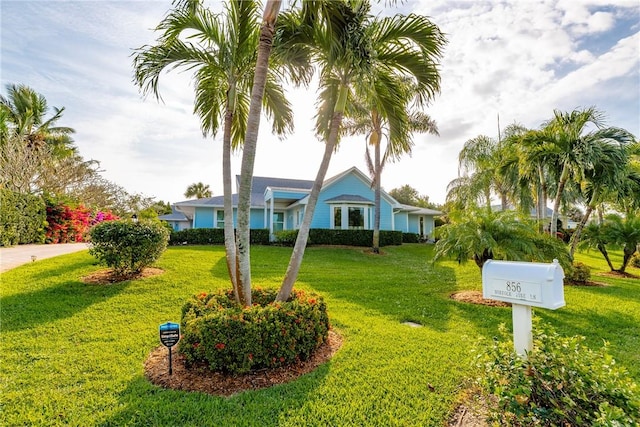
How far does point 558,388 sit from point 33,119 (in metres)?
29.5

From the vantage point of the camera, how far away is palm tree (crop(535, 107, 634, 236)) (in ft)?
27.4

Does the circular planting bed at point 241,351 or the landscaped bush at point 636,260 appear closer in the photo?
the circular planting bed at point 241,351

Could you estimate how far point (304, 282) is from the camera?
890 cm

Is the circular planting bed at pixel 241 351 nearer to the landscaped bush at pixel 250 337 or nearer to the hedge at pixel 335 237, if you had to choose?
the landscaped bush at pixel 250 337

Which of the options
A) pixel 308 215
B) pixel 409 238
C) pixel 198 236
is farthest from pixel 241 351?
pixel 409 238

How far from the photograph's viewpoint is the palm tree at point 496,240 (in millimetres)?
6812

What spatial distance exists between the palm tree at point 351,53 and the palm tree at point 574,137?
5.73 m

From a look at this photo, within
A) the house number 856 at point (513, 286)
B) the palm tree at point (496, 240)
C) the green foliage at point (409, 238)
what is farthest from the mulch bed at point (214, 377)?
the green foliage at point (409, 238)

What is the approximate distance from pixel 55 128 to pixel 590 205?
33175mm

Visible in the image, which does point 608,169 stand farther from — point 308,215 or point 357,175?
point 357,175

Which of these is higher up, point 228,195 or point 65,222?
point 228,195

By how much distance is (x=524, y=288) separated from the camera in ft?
7.98

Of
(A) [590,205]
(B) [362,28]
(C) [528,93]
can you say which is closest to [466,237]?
A: (C) [528,93]

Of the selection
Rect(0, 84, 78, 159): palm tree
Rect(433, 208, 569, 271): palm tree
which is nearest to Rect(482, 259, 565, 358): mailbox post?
Rect(433, 208, 569, 271): palm tree
